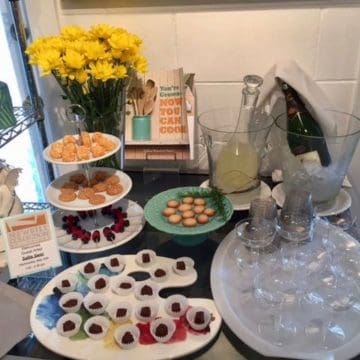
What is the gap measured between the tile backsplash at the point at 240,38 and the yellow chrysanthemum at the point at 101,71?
0.64ft

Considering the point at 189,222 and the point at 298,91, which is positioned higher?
the point at 298,91

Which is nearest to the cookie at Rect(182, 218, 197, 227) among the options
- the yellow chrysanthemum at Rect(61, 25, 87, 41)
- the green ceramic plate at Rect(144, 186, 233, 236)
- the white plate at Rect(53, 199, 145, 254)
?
the green ceramic plate at Rect(144, 186, 233, 236)

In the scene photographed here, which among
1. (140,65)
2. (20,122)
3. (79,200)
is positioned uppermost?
(140,65)

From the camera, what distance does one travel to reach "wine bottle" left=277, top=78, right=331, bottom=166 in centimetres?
86

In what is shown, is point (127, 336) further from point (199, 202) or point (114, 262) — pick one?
point (199, 202)

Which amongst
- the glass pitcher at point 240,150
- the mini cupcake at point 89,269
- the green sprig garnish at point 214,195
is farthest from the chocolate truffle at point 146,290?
the glass pitcher at point 240,150

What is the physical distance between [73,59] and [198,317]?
1.74 feet

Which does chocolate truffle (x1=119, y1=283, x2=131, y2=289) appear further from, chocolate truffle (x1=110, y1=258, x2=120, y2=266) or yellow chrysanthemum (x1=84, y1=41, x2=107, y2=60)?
yellow chrysanthemum (x1=84, y1=41, x2=107, y2=60)

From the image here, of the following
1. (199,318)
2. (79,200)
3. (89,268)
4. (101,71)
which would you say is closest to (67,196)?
(79,200)

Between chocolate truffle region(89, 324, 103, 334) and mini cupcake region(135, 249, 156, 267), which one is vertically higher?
mini cupcake region(135, 249, 156, 267)

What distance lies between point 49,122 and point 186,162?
1.23 feet

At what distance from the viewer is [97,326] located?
0.66 metres

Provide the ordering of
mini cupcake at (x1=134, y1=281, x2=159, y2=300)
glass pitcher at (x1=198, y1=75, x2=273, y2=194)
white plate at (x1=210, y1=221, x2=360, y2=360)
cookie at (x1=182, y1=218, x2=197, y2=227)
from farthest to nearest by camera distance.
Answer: glass pitcher at (x1=198, y1=75, x2=273, y2=194), cookie at (x1=182, y1=218, x2=197, y2=227), mini cupcake at (x1=134, y1=281, x2=159, y2=300), white plate at (x1=210, y1=221, x2=360, y2=360)

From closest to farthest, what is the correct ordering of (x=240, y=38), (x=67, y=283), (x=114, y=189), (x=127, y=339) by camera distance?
(x=127, y=339)
(x=67, y=283)
(x=114, y=189)
(x=240, y=38)
